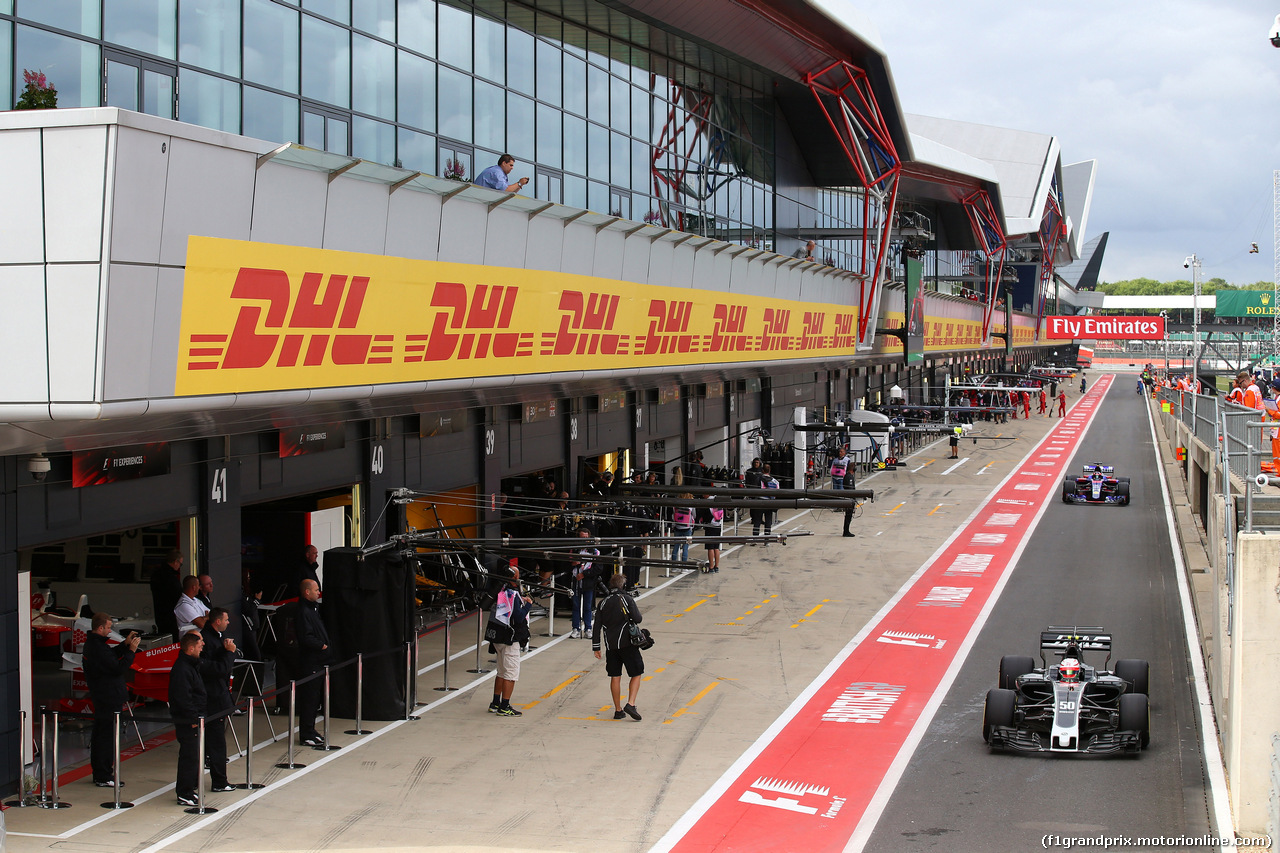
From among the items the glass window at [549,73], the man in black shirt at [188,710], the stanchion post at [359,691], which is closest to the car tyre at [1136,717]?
the stanchion post at [359,691]

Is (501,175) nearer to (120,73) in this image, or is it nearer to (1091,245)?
(120,73)

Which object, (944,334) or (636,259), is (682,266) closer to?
(636,259)

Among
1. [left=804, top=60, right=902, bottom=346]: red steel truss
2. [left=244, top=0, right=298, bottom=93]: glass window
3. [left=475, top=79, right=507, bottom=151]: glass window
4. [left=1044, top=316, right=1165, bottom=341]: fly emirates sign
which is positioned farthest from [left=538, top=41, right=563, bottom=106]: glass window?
[left=1044, top=316, right=1165, bottom=341]: fly emirates sign

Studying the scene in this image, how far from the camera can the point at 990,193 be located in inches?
2144

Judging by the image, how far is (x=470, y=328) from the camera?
1401 cm

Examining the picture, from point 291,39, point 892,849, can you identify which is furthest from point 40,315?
point 892,849


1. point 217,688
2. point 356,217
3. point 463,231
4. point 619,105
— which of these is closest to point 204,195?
point 356,217

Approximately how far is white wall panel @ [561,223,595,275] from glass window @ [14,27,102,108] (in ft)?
20.9

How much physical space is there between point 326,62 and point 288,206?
523 cm

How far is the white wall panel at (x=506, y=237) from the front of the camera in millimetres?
14273

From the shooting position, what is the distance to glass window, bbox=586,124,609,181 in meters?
22.3

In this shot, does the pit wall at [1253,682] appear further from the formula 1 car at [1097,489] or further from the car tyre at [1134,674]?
the formula 1 car at [1097,489]

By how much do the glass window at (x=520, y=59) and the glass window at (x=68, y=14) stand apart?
876cm

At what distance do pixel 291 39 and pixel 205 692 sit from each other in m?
8.14
